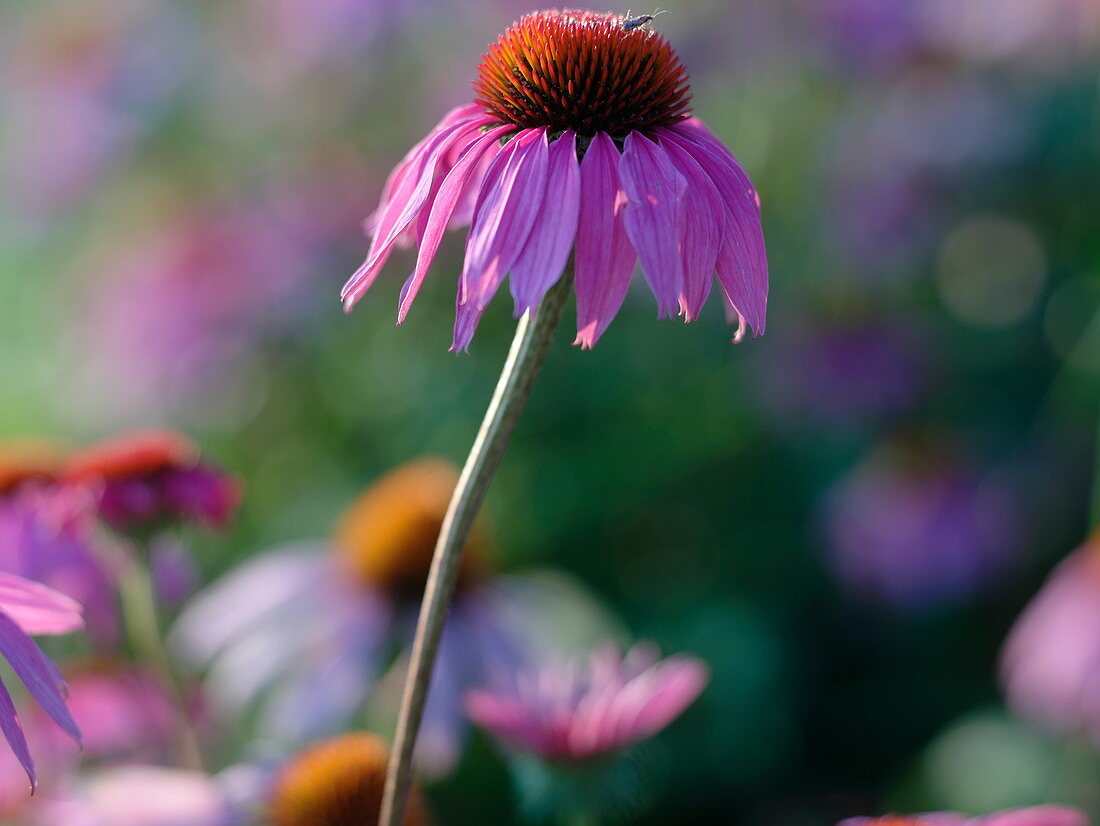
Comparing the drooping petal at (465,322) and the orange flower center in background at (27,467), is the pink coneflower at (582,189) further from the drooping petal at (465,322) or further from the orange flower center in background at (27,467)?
the orange flower center in background at (27,467)

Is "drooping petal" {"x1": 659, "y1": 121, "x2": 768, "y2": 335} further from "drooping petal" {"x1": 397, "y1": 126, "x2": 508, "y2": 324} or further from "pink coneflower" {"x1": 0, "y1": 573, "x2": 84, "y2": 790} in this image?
"pink coneflower" {"x1": 0, "y1": 573, "x2": 84, "y2": 790}

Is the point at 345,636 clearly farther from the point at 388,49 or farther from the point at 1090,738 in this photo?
the point at 388,49

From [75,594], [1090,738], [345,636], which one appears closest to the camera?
[75,594]

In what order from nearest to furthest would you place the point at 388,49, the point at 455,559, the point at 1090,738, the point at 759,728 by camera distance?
the point at 455,559 < the point at 1090,738 < the point at 759,728 < the point at 388,49

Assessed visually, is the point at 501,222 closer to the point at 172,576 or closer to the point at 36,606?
the point at 36,606

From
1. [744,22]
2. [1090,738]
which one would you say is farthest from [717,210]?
[744,22]

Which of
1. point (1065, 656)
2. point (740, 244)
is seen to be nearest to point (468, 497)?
point (740, 244)

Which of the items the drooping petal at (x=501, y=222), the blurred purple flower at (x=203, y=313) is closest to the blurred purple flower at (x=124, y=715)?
the drooping petal at (x=501, y=222)
